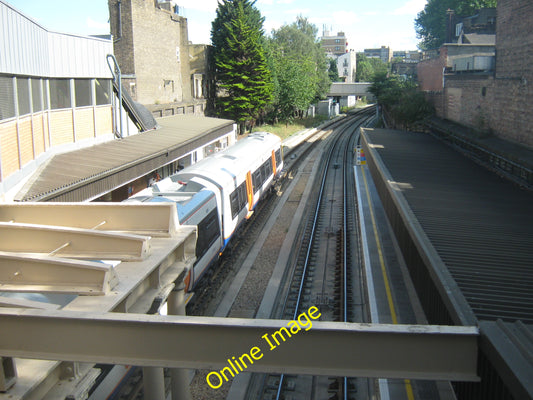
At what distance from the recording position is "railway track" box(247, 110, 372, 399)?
842 cm

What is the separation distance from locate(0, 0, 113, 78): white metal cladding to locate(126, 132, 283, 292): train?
11.7ft

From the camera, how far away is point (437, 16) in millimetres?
80938

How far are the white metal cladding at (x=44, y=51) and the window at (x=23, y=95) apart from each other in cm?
23

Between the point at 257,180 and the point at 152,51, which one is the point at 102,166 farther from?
the point at 152,51

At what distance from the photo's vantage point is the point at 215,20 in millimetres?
43875

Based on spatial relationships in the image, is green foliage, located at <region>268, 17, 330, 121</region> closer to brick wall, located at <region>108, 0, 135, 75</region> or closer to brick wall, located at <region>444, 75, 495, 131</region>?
brick wall, located at <region>108, 0, 135, 75</region>

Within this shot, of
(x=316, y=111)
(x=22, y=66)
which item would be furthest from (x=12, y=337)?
(x=316, y=111)

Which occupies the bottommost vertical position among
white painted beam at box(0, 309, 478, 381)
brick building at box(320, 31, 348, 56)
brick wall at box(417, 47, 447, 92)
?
white painted beam at box(0, 309, 478, 381)

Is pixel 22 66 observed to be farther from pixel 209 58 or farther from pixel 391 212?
pixel 209 58

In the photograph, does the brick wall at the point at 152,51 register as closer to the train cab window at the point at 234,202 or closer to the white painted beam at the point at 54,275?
the train cab window at the point at 234,202

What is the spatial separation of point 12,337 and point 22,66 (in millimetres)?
7962

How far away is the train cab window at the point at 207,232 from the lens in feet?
35.6

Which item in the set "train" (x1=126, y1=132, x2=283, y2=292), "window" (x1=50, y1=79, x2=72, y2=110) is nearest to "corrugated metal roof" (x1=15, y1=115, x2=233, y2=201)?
"train" (x1=126, y1=132, x2=283, y2=292)

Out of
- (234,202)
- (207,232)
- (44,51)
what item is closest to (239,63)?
(234,202)
